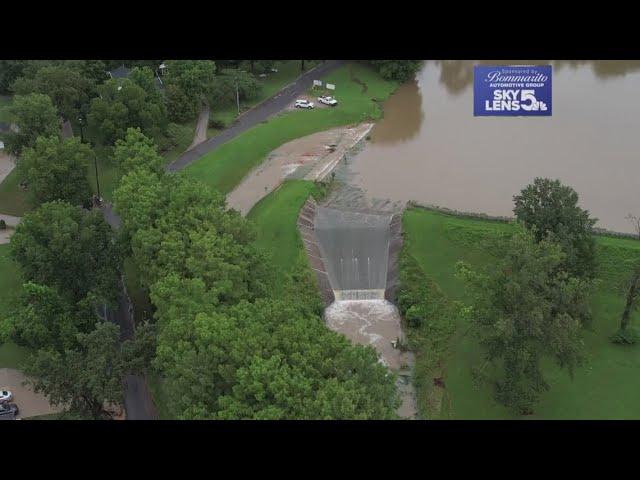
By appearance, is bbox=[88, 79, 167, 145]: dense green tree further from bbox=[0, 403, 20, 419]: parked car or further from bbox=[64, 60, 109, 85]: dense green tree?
Result: bbox=[0, 403, 20, 419]: parked car

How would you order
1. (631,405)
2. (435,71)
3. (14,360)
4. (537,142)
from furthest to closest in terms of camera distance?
(435,71) < (537,142) < (14,360) < (631,405)

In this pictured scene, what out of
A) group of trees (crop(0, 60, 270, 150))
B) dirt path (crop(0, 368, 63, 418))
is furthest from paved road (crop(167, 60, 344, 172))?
dirt path (crop(0, 368, 63, 418))

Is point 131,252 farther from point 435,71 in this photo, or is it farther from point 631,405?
point 435,71

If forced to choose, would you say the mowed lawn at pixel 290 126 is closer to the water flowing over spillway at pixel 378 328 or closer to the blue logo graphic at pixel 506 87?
the water flowing over spillway at pixel 378 328

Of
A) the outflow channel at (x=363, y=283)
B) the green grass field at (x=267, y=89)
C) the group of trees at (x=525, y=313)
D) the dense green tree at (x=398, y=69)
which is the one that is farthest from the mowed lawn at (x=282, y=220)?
the dense green tree at (x=398, y=69)

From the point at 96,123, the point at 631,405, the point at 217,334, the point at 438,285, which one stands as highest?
the point at 96,123

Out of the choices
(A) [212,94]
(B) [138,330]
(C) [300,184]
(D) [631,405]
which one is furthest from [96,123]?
(D) [631,405]

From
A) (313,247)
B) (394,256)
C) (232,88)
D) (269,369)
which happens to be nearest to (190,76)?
(232,88)

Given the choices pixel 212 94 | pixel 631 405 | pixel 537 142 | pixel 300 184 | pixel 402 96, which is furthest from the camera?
pixel 402 96
